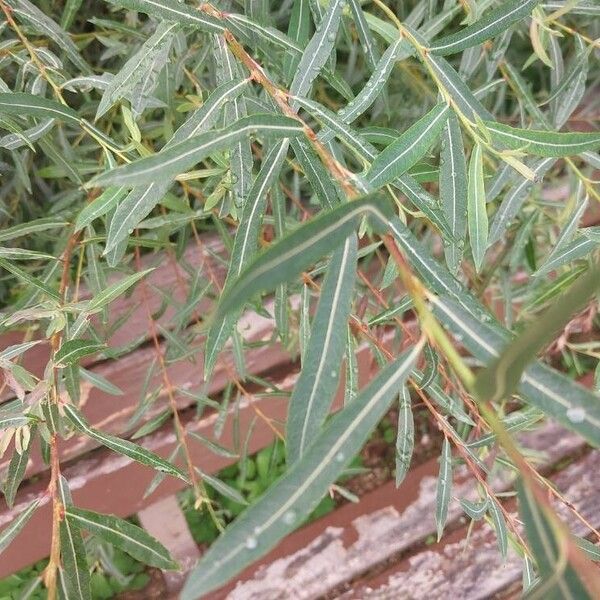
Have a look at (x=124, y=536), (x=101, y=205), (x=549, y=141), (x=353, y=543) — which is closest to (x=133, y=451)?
(x=124, y=536)

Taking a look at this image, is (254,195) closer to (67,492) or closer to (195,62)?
(67,492)

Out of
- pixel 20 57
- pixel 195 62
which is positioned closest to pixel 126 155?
pixel 20 57

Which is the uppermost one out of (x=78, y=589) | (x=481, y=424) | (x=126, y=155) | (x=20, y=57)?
(x=20, y=57)

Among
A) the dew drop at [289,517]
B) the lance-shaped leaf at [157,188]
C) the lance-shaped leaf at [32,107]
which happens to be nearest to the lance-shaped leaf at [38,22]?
the lance-shaped leaf at [32,107]

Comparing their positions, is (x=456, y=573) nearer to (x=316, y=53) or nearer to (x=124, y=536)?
(x=124, y=536)

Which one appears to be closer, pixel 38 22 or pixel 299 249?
pixel 299 249

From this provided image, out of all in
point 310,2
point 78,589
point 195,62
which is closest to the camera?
point 78,589

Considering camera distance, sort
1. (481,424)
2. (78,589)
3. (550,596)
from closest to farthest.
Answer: (550,596) → (78,589) → (481,424)
